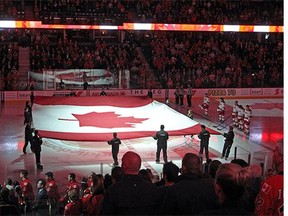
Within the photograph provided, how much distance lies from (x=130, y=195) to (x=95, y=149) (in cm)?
1163

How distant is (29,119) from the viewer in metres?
15.6

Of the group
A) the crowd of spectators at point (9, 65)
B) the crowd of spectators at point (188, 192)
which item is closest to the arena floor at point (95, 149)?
the crowd of spectators at point (9, 65)

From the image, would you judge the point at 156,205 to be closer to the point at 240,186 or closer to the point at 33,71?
the point at 240,186

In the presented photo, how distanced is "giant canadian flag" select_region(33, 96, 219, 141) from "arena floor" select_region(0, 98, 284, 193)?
0.54 m

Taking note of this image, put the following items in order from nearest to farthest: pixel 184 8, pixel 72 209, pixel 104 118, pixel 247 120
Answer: pixel 72 209
pixel 104 118
pixel 247 120
pixel 184 8

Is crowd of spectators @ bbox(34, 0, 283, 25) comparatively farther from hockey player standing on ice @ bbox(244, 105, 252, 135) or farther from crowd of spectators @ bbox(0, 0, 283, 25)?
hockey player standing on ice @ bbox(244, 105, 252, 135)

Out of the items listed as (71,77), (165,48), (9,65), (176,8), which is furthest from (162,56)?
(9,65)

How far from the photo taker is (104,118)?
16844 mm

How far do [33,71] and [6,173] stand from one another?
40.9 ft

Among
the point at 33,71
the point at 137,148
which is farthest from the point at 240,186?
the point at 33,71

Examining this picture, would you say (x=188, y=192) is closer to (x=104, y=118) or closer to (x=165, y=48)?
(x=104, y=118)

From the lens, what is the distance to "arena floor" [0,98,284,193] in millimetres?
10969

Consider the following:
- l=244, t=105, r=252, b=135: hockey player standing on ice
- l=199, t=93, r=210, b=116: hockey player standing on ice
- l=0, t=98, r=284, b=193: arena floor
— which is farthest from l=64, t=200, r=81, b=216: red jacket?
l=199, t=93, r=210, b=116: hockey player standing on ice

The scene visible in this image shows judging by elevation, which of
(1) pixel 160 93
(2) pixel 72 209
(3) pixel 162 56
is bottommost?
(2) pixel 72 209
